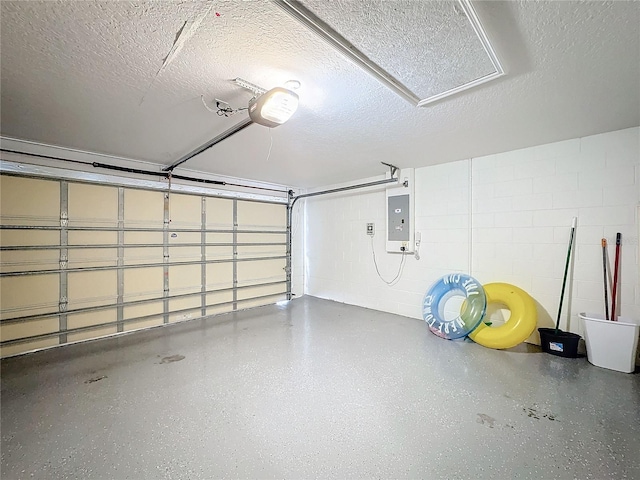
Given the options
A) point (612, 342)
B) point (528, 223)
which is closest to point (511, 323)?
point (612, 342)

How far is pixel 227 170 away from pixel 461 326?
4.02 m

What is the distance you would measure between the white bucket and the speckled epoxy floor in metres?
0.12

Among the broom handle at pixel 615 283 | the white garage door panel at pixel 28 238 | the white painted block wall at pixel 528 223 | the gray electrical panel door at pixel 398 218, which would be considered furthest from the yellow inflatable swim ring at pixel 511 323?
the white garage door panel at pixel 28 238

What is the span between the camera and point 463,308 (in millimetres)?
3328

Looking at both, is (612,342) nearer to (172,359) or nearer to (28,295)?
(172,359)

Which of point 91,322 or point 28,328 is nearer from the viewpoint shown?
point 28,328

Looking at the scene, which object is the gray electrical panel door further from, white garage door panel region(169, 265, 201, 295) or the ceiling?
white garage door panel region(169, 265, 201, 295)

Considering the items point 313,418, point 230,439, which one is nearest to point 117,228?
point 230,439

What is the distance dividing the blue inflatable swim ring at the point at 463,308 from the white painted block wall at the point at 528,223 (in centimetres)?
44

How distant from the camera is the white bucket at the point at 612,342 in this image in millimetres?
2375

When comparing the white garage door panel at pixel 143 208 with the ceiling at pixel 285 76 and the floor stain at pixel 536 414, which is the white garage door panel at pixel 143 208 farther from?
the floor stain at pixel 536 414

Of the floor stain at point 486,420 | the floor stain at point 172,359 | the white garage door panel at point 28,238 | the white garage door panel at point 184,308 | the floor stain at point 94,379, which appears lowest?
the floor stain at point 172,359

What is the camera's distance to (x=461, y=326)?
3129 mm

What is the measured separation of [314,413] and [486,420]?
1.18 m
